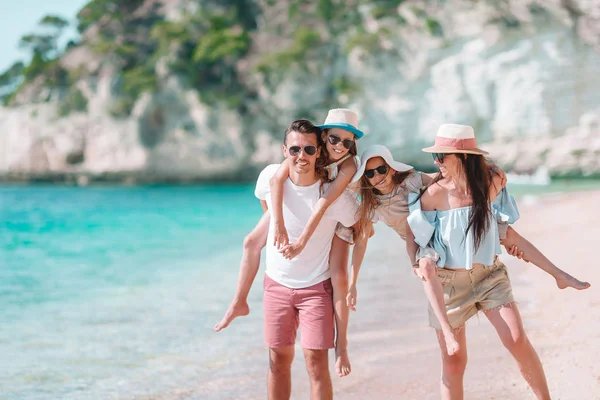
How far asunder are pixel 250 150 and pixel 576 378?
33614 mm

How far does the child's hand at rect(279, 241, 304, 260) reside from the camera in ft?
10.2

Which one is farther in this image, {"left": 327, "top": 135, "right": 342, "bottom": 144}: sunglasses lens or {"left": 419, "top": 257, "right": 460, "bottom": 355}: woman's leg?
{"left": 327, "top": 135, "right": 342, "bottom": 144}: sunglasses lens

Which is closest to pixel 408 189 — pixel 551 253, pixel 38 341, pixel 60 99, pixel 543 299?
pixel 543 299

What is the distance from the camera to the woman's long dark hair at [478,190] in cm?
311

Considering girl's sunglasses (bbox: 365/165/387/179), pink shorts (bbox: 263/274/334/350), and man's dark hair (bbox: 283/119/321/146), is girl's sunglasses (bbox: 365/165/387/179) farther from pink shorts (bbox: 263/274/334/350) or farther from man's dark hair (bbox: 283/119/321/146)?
pink shorts (bbox: 263/274/334/350)

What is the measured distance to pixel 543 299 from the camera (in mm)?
6332

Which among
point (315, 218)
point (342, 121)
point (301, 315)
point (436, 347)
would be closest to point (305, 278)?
point (301, 315)

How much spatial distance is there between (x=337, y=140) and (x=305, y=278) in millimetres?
745

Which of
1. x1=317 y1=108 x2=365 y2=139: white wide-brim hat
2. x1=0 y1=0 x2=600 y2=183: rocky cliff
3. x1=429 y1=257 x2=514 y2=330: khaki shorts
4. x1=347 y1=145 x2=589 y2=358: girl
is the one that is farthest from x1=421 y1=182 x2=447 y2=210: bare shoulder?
x1=0 y1=0 x2=600 y2=183: rocky cliff

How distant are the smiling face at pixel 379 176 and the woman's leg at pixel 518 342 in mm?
836

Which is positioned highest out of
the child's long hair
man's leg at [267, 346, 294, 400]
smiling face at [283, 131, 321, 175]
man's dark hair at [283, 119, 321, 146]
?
man's dark hair at [283, 119, 321, 146]

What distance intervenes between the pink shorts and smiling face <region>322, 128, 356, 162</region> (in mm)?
671

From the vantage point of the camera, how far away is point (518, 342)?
3.09m

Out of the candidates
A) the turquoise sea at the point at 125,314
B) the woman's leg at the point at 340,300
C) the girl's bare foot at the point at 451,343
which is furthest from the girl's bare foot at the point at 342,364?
the turquoise sea at the point at 125,314
